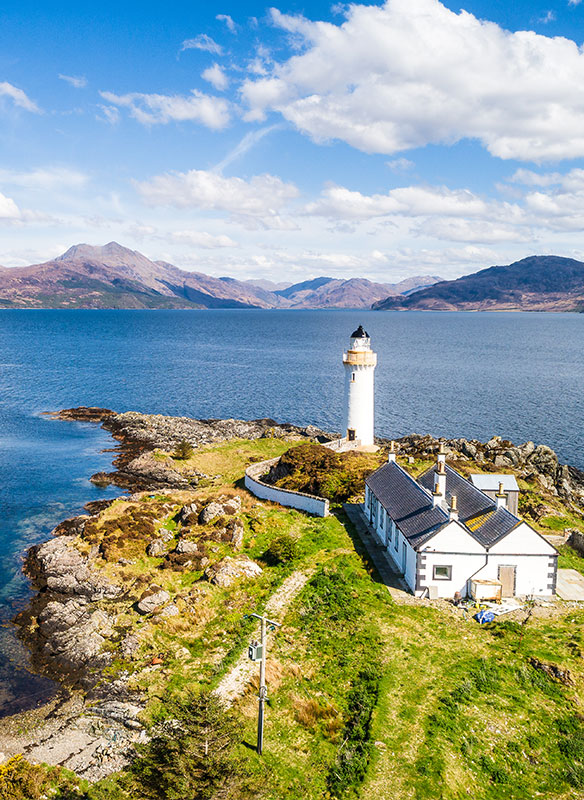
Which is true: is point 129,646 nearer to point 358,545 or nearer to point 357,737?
point 357,737

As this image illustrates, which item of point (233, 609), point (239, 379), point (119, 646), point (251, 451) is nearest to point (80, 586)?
point (119, 646)

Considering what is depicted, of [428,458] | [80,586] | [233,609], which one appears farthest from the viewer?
[428,458]

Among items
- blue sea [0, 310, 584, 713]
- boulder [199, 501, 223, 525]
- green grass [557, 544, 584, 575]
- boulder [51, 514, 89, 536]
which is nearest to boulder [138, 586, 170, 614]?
blue sea [0, 310, 584, 713]

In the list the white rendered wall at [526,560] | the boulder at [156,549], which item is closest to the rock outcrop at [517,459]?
the white rendered wall at [526,560]

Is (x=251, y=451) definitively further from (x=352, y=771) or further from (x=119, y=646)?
(x=352, y=771)

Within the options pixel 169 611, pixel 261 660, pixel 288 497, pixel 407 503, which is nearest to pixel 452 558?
pixel 407 503
